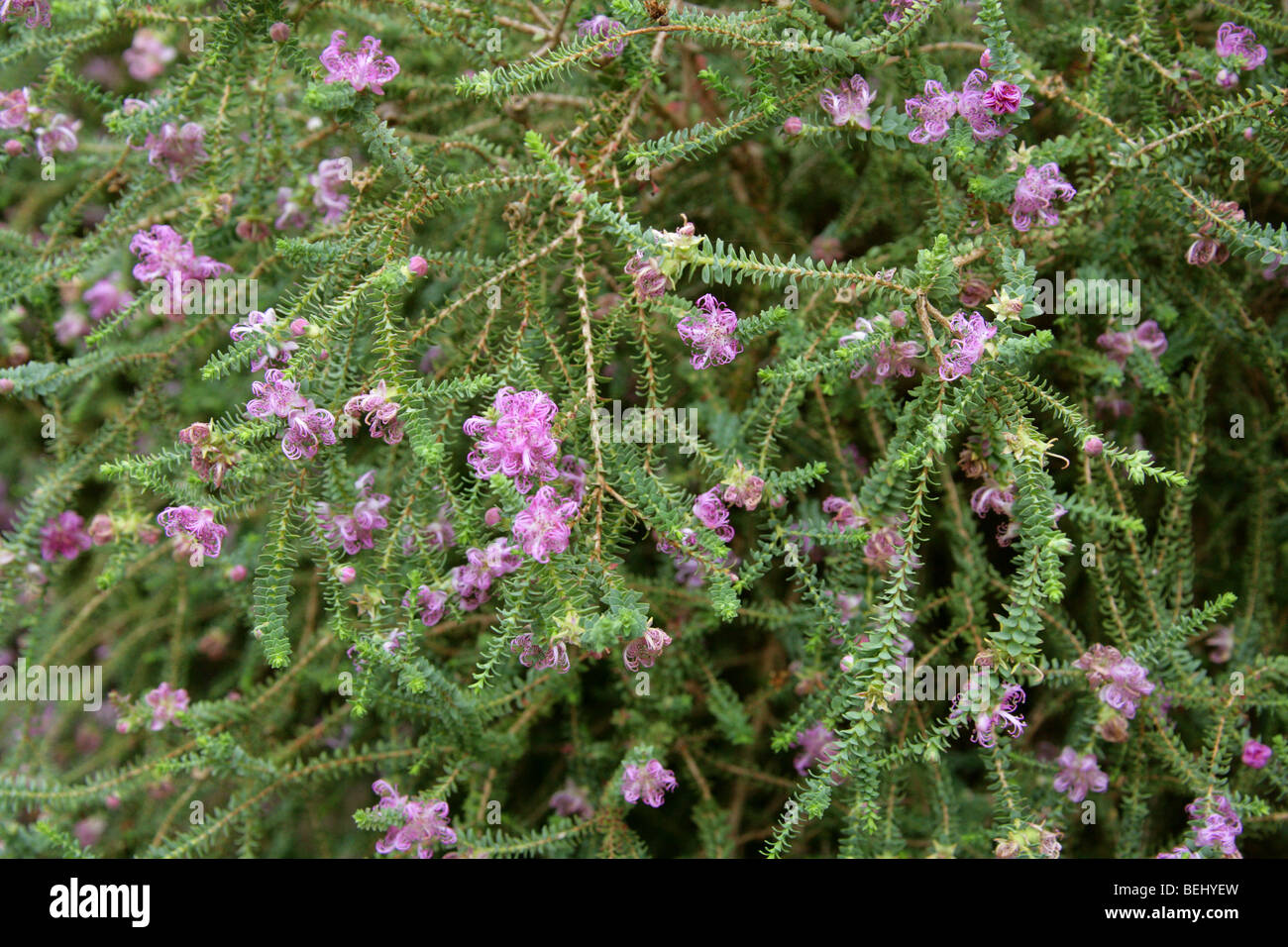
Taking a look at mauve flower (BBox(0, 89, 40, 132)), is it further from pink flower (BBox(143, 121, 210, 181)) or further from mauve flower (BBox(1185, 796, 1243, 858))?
mauve flower (BBox(1185, 796, 1243, 858))

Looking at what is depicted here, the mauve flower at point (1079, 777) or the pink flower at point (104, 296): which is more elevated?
the pink flower at point (104, 296)

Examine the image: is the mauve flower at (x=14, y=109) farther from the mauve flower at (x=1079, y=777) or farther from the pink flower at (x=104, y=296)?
the mauve flower at (x=1079, y=777)

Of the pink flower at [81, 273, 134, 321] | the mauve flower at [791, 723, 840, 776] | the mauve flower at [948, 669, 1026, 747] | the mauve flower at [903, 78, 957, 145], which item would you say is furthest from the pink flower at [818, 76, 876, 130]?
the pink flower at [81, 273, 134, 321]

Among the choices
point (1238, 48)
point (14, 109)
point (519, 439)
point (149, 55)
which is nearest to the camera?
point (519, 439)

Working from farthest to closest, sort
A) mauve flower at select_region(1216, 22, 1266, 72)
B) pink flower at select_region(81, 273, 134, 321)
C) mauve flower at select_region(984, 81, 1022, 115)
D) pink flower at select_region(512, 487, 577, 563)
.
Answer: pink flower at select_region(81, 273, 134, 321), mauve flower at select_region(1216, 22, 1266, 72), mauve flower at select_region(984, 81, 1022, 115), pink flower at select_region(512, 487, 577, 563)

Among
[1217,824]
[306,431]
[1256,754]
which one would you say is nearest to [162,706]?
[306,431]

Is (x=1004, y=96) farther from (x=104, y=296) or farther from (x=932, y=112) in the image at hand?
(x=104, y=296)

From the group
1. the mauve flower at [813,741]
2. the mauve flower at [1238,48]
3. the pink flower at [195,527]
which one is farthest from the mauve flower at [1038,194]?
the pink flower at [195,527]
